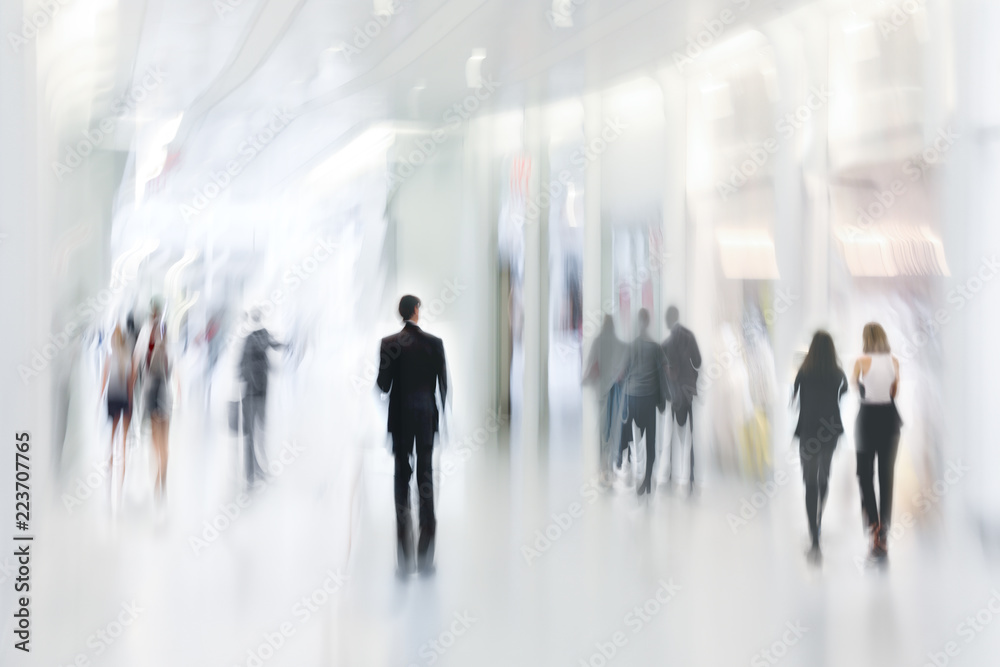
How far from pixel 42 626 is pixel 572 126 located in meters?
3.05

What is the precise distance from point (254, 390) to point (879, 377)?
9.23 ft

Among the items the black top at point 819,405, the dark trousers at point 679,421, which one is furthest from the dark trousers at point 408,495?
the black top at point 819,405

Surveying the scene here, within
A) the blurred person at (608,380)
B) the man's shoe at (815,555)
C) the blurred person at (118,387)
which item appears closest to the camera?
the blurred person at (118,387)

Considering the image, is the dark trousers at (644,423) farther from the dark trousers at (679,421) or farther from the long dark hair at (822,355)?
the long dark hair at (822,355)

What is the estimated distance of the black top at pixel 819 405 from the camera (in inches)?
126

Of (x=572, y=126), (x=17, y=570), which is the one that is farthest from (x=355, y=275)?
(x=17, y=570)

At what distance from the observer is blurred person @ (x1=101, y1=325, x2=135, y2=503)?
2.85 meters

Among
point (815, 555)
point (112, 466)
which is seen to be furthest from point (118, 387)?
point (815, 555)

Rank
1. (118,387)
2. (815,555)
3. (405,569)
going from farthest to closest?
(815,555) → (405,569) → (118,387)

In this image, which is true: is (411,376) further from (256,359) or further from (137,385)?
(137,385)

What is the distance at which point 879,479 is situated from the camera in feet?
10.7

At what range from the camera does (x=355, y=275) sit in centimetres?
294

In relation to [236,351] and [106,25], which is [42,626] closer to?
[236,351]

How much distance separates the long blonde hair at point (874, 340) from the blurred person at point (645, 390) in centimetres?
97
